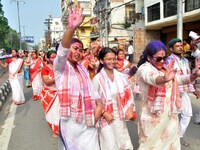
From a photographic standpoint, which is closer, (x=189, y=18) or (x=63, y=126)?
(x=63, y=126)

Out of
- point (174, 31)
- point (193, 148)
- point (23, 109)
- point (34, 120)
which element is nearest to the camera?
point (193, 148)

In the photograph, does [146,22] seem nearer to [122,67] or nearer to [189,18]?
[189,18]

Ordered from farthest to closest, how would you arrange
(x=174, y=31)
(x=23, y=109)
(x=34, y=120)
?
(x=174, y=31) → (x=23, y=109) → (x=34, y=120)

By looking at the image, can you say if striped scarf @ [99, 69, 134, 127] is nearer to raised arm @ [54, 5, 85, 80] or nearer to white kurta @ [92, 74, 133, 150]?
white kurta @ [92, 74, 133, 150]

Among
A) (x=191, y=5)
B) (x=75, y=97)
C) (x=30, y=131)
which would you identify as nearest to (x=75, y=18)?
(x=75, y=97)

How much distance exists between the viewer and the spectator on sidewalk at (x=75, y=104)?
2283mm

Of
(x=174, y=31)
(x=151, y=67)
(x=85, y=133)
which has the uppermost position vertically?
(x=174, y=31)

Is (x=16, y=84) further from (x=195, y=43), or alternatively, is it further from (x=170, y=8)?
(x=170, y=8)

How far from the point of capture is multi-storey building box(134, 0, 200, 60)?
15.5 metres

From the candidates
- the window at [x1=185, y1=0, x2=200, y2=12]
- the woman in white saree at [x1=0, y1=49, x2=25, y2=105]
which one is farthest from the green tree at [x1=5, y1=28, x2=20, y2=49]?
the woman in white saree at [x1=0, y1=49, x2=25, y2=105]

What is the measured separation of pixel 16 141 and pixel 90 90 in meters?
2.69

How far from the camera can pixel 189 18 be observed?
617 inches

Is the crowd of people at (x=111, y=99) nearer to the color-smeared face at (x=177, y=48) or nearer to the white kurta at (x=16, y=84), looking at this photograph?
the color-smeared face at (x=177, y=48)

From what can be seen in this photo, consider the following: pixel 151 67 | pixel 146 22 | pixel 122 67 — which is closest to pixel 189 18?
pixel 146 22
